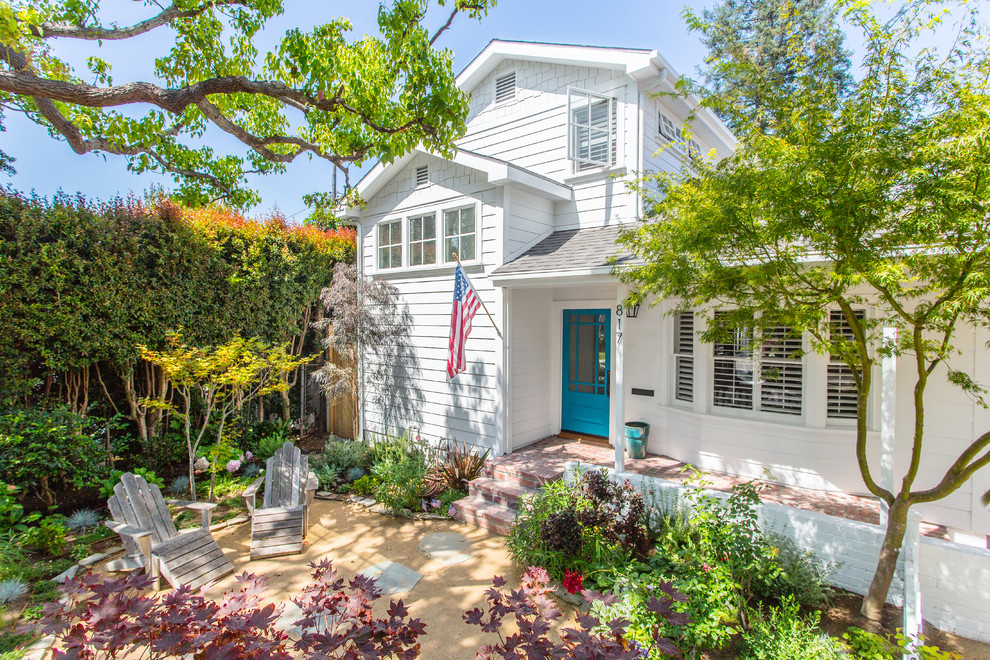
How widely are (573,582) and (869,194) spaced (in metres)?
→ 3.91

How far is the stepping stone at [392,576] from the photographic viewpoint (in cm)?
461

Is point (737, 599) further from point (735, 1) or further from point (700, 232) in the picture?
point (735, 1)

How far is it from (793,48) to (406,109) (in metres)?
4.05

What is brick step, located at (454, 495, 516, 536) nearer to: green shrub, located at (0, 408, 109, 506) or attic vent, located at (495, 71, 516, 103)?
green shrub, located at (0, 408, 109, 506)

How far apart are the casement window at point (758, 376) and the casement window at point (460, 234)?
4.08 m

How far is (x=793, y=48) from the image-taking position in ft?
11.7

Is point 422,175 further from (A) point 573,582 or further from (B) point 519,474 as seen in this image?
(A) point 573,582

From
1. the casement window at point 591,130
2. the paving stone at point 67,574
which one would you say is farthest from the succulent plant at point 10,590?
the casement window at point 591,130

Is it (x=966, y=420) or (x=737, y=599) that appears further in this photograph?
(x=966, y=420)

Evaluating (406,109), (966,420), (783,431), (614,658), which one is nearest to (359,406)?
(406,109)

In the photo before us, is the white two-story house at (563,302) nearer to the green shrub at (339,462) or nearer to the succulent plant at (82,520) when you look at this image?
the green shrub at (339,462)

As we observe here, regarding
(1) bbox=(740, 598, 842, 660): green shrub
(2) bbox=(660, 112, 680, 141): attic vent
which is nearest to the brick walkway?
(1) bbox=(740, 598, 842, 660): green shrub

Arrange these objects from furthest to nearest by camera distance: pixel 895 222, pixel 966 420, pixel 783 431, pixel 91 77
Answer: pixel 91 77
pixel 783 431
pixel 966 420
pixel 895 222

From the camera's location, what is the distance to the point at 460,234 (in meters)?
7.81
